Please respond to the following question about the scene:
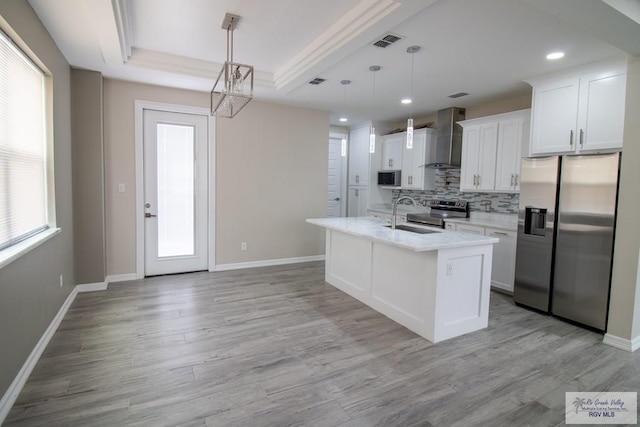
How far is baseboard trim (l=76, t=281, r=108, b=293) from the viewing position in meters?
4.08

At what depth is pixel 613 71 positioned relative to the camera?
3242 millimetres

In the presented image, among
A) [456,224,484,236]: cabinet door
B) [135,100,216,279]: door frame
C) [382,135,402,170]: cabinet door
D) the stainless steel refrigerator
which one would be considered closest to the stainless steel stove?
[456,224,484,236]: cabinet door

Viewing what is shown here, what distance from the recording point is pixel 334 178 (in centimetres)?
748

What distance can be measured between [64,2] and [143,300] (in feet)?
9.55

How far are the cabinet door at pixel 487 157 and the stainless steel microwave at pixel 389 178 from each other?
168cm

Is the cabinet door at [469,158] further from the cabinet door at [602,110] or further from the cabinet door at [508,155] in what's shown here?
the cabinet door at [602,110]

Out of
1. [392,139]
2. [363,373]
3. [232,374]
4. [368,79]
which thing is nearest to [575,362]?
[363,373]

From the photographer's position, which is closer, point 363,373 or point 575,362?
point 363,373

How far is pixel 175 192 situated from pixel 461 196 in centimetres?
451

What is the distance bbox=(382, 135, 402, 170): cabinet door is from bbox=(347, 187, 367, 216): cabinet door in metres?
0.70

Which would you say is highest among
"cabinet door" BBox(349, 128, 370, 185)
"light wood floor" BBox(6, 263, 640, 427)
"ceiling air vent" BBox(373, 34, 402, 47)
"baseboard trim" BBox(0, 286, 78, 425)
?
"ceiling air vent" BBox(373, 34, 402, 47)

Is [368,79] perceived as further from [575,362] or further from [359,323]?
[575,362]

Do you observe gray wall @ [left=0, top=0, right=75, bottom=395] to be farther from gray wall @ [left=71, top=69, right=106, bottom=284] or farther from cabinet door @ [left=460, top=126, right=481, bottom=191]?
cabinet door @ [left=460, top=126, right=481, bottom=191]

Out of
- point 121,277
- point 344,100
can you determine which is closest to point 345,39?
point 344,100
